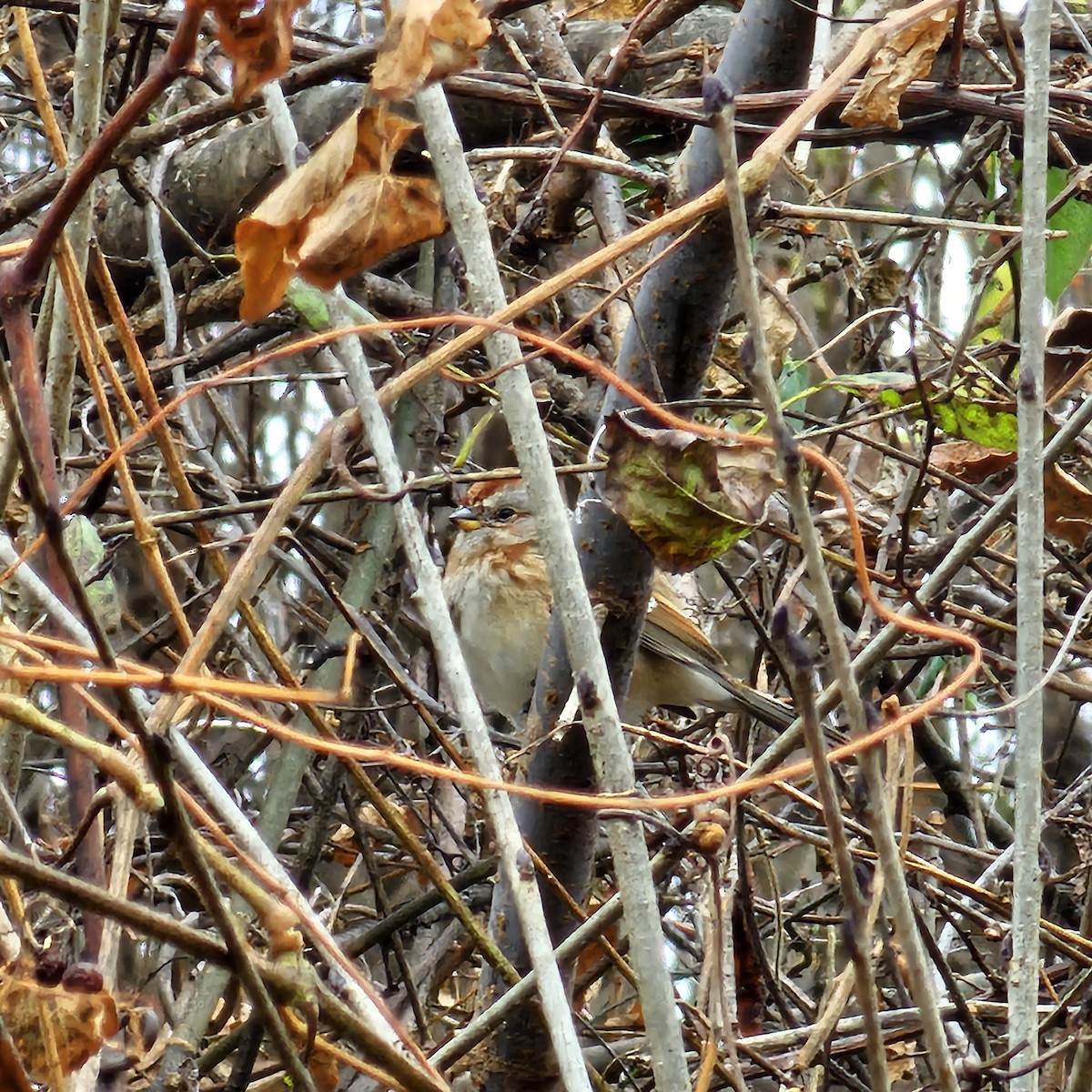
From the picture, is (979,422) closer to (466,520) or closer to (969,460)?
(969,460)

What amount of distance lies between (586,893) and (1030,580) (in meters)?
Answer: 1.16

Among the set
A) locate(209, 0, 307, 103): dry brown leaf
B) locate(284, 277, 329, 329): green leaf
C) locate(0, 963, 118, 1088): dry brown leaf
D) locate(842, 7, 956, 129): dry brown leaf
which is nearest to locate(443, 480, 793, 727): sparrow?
locate(284, 277, 329, 329): green leaf

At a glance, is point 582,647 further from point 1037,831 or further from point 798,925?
point 798,925

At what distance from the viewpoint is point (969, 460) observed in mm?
3289

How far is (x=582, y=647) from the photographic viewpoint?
5.80 feet

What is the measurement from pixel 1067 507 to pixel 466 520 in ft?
7.32


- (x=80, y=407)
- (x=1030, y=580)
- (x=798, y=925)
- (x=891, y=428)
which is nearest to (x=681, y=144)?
(x=891, y=428)

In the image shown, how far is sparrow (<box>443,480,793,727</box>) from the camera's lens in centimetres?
486

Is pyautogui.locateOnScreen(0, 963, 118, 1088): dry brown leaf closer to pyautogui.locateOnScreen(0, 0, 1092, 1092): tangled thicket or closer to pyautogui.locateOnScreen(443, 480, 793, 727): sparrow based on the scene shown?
pyautogui.locateOnScreen(0, 0, 1092, 1092): tangled thicket

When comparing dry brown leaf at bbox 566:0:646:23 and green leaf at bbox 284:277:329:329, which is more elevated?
dry brown leaf at bbox 566:0:646:23

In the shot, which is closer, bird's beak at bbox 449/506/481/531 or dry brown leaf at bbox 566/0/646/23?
dry brown leaf at bbox 566/0/646/23

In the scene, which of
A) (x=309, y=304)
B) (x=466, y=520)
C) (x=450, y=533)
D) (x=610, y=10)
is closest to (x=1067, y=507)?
(x=309, y=304)

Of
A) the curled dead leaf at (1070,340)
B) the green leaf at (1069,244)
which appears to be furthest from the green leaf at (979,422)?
the green leaf at (1069,244)

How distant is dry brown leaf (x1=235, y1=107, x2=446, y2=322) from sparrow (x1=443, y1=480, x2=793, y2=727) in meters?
3.20
